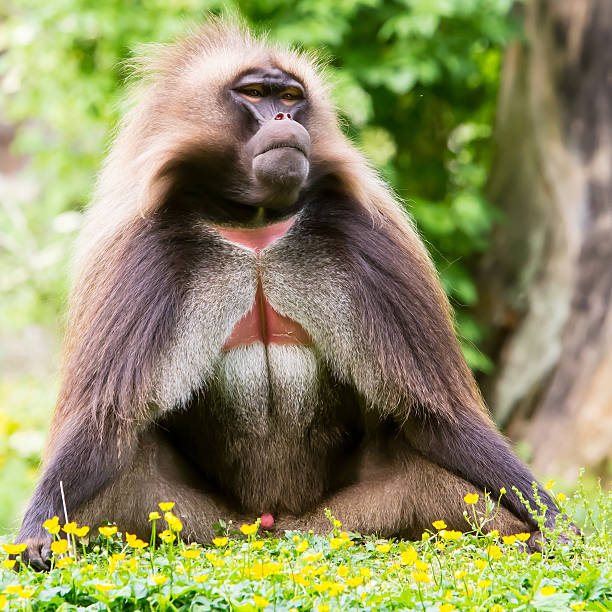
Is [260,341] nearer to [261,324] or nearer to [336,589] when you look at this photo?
[261,324]

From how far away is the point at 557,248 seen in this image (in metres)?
7.32

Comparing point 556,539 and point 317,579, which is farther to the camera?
point 556,539

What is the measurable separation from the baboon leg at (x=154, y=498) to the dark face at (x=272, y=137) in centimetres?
103

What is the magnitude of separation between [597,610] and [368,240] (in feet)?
5.60

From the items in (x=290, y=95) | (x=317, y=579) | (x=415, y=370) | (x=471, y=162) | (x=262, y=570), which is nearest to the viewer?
(x=262, y=570)

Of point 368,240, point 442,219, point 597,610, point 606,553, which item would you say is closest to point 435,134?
point 442,219

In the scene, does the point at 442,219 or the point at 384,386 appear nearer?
the point at 384,386

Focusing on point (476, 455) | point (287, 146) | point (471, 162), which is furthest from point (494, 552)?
point (471, 162)

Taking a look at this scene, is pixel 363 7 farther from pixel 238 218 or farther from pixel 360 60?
pixel 238 218

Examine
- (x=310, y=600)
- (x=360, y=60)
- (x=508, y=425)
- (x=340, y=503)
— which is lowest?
(x=508, y=425)

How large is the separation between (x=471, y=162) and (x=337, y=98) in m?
2.60

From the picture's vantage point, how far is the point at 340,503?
4.07m

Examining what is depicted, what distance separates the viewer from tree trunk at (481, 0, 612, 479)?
696cm

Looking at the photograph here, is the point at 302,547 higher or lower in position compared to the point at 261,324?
lower
